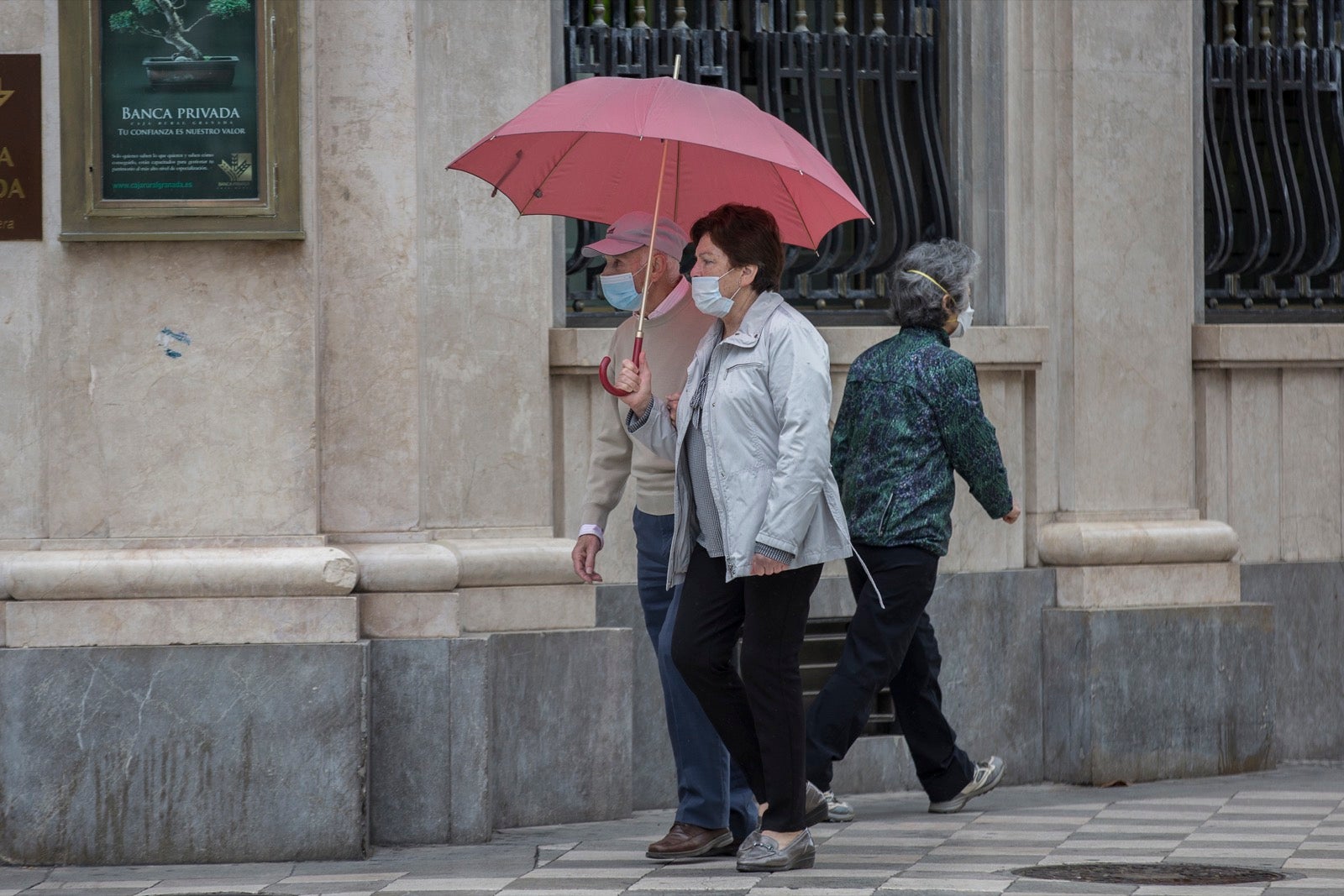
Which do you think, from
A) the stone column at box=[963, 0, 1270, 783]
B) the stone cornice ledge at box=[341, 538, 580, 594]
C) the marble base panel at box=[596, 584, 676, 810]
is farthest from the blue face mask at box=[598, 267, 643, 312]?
the stone column at box=[963, 0, 1270, 783]

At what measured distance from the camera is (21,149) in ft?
20.0

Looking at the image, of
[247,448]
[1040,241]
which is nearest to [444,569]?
[247,448]

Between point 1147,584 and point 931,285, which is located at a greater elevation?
point 931,285

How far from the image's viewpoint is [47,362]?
608cm

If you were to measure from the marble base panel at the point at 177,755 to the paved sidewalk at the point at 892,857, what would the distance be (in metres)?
0.09

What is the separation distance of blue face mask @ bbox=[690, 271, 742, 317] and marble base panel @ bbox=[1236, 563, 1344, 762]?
11.4 feet

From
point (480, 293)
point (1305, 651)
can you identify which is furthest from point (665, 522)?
point (1305, 651)

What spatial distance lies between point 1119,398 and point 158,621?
3777mm

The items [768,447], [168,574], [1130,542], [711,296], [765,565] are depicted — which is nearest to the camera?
[765,565]

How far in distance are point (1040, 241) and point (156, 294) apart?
3436mm

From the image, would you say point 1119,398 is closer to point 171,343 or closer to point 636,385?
point 636,385

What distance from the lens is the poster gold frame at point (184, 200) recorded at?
604 centimetres

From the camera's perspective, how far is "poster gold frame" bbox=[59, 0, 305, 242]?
6.04 m

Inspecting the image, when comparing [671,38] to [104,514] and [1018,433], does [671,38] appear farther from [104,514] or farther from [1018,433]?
[104,514]
